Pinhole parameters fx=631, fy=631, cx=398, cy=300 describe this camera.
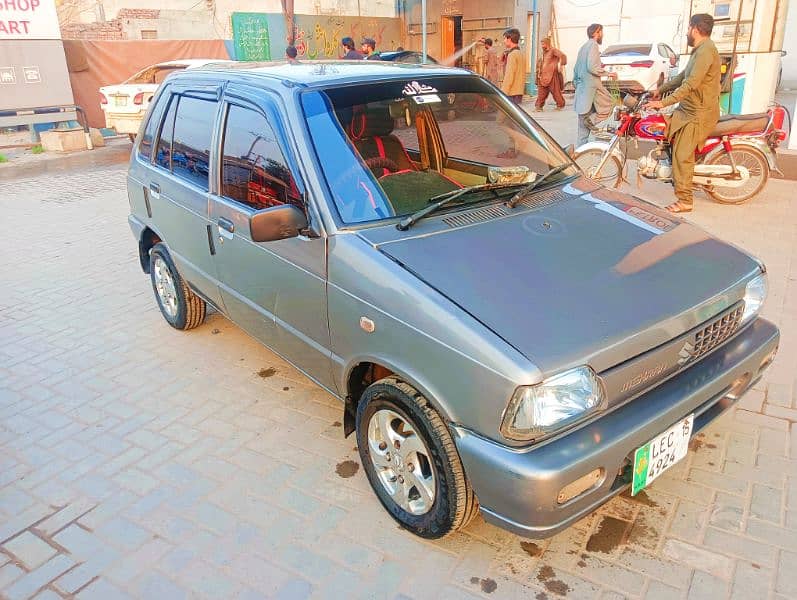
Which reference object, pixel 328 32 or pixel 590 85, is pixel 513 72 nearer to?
pixel 590 85

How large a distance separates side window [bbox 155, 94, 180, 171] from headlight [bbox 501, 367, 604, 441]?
319cm

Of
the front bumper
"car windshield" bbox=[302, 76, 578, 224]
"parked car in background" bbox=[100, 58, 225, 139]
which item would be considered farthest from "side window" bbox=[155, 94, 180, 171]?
"parked car in background" bbox=[100, 58, 225, 139]

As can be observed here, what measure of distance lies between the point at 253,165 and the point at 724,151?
228 inches

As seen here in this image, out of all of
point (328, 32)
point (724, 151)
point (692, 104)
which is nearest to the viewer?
point (692, 104)

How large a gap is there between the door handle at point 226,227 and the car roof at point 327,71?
797mm

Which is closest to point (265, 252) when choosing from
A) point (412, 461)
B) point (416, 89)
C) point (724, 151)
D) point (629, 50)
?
point (416, 89)

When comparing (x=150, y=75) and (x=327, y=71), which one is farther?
(x=150, y=75)

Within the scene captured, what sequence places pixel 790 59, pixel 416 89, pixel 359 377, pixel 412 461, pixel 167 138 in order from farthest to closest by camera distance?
pixel 790 59 → pixel 167 138 → pixel 416 89 → pixel 359 377 → pixel 412 461

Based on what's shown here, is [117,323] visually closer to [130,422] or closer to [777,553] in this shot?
[130,422]

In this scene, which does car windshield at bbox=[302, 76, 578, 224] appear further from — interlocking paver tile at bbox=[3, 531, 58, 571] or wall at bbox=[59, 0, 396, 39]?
wall at bbox=[59, 0, 396, 39]

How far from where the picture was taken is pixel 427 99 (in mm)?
3432

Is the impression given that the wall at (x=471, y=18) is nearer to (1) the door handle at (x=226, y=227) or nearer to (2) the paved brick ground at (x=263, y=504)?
(2) the paved brick ground at (x=263, y=504)

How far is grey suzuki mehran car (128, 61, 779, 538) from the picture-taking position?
2.21 meters

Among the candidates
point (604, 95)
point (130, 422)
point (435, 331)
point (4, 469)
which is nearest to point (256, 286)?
point (130, 422)
